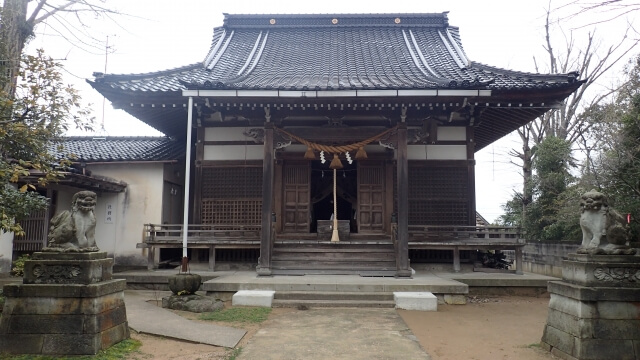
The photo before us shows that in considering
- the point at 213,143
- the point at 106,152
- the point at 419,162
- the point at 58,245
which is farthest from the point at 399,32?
the point at 58,245

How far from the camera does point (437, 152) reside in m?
11.7

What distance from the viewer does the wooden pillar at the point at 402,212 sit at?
9.46 meters

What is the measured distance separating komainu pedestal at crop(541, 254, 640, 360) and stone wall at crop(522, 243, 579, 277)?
845 centimetres

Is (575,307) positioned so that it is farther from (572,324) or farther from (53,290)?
(53,290)

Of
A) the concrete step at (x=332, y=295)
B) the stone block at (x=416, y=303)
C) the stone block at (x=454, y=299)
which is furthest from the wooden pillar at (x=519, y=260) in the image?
the concrete step at (x=332, y=295)

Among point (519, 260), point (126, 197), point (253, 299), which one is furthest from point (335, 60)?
point (253, 299)

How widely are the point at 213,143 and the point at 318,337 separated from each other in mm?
7598

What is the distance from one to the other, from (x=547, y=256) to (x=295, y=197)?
9.35 metres

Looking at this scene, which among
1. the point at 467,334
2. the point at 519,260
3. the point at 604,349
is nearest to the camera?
the point at 604,349

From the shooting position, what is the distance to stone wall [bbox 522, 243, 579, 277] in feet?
42.8

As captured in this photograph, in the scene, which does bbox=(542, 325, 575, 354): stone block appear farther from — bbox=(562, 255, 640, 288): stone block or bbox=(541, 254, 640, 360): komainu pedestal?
bbox=(562, 255, 640, 288): stone block

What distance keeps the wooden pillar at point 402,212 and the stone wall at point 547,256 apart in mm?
6036

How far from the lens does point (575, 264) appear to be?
5031mm

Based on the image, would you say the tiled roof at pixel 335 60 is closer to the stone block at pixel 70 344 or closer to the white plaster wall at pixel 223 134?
the white plaster wall at pixel 223 134
